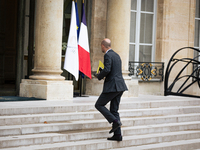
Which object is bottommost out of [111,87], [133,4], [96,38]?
[111,87]

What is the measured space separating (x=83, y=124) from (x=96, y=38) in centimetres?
529

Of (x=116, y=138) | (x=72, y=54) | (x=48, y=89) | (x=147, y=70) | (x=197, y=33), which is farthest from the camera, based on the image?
(x=197, y=33)

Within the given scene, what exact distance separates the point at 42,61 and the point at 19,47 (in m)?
1.14

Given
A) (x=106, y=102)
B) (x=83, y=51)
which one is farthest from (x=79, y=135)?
(x=83, y=51)

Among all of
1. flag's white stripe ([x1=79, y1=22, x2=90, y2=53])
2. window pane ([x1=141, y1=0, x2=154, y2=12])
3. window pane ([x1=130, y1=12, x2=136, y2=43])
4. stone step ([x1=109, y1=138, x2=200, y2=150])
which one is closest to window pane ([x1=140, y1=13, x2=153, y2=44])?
window pane ([x1=141, y1=0, x2=154, y2=12])

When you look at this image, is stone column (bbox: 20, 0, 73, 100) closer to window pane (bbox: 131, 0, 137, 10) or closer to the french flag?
the french flag

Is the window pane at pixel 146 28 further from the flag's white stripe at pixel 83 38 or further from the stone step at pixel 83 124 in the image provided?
the stone step at pixel 83 124

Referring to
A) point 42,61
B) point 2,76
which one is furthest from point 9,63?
point 42,61

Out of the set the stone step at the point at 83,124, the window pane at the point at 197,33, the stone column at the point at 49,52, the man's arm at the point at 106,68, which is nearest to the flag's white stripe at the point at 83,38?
the stone column at the point at 49,52

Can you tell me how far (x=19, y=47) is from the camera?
10.2 metres

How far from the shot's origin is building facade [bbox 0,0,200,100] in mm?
9406

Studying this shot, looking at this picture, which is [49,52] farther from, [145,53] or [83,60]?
[145,53]

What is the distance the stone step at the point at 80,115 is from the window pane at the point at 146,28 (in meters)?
4.89

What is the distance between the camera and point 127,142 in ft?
21.8
